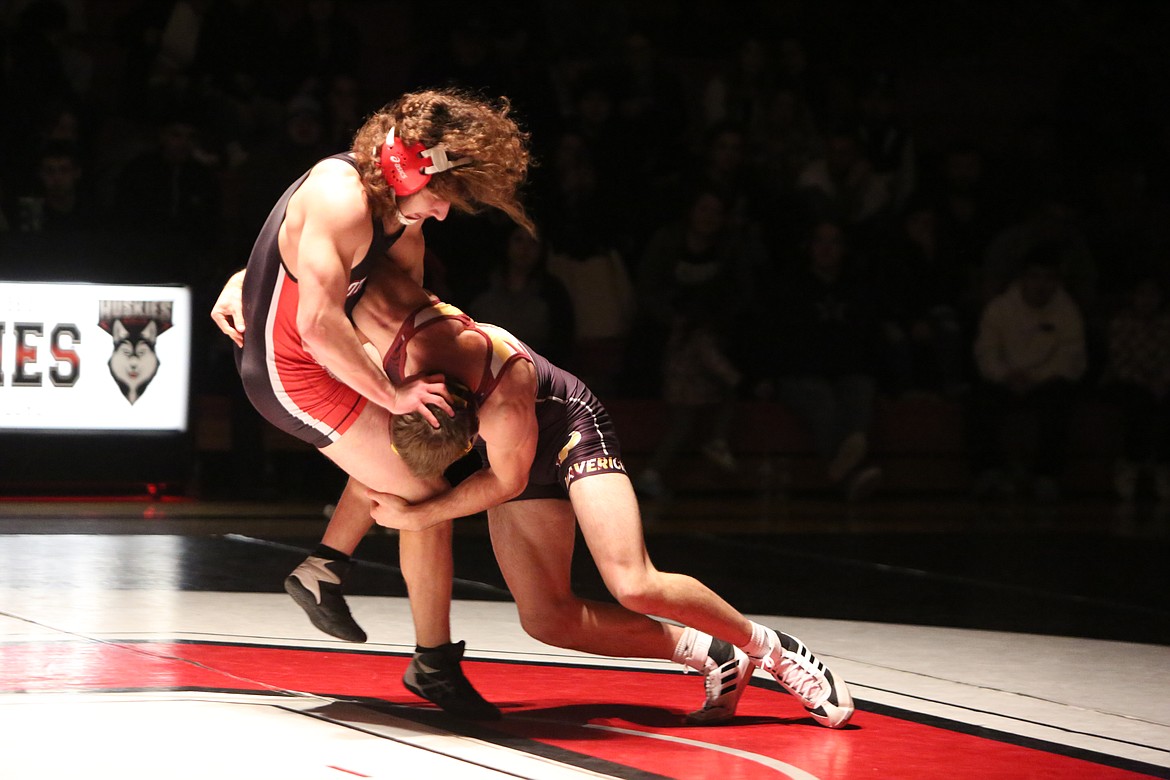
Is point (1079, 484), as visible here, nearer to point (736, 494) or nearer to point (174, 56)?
point (736, 494)

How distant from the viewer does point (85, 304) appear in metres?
7.46

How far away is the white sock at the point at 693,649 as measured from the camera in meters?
3.80

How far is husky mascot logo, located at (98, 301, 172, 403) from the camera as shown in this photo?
24.6ft

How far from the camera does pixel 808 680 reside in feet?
12.4

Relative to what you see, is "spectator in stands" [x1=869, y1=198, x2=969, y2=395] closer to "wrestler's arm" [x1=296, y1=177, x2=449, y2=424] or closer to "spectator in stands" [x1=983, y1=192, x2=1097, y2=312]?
"spectator in stands" [x1=983, y1=192, x2=1097, y2=312]

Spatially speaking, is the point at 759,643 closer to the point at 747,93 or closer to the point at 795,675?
the point at 795,675

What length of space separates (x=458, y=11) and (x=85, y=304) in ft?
10.9

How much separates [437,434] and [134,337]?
4.47 metres

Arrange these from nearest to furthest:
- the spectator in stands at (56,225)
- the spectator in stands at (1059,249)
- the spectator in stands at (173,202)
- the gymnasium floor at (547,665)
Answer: the gymnasium floor at (547,665) → the spectator in stands at (56,225) → the spectator in stands at (173,202) → the spectator in stands at (1059,249)

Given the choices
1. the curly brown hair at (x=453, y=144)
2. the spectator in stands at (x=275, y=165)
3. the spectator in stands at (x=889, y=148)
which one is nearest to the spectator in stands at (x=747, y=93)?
the spectator in stands at (x=889, y=148)

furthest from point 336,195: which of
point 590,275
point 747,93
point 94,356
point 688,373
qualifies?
point 747,93

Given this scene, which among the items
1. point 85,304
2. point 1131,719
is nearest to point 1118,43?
point 85,304

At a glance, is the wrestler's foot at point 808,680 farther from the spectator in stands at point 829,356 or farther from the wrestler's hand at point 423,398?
the spectator in stands at point 829,356

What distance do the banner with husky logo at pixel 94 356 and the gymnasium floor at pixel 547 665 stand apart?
1.45 ft
